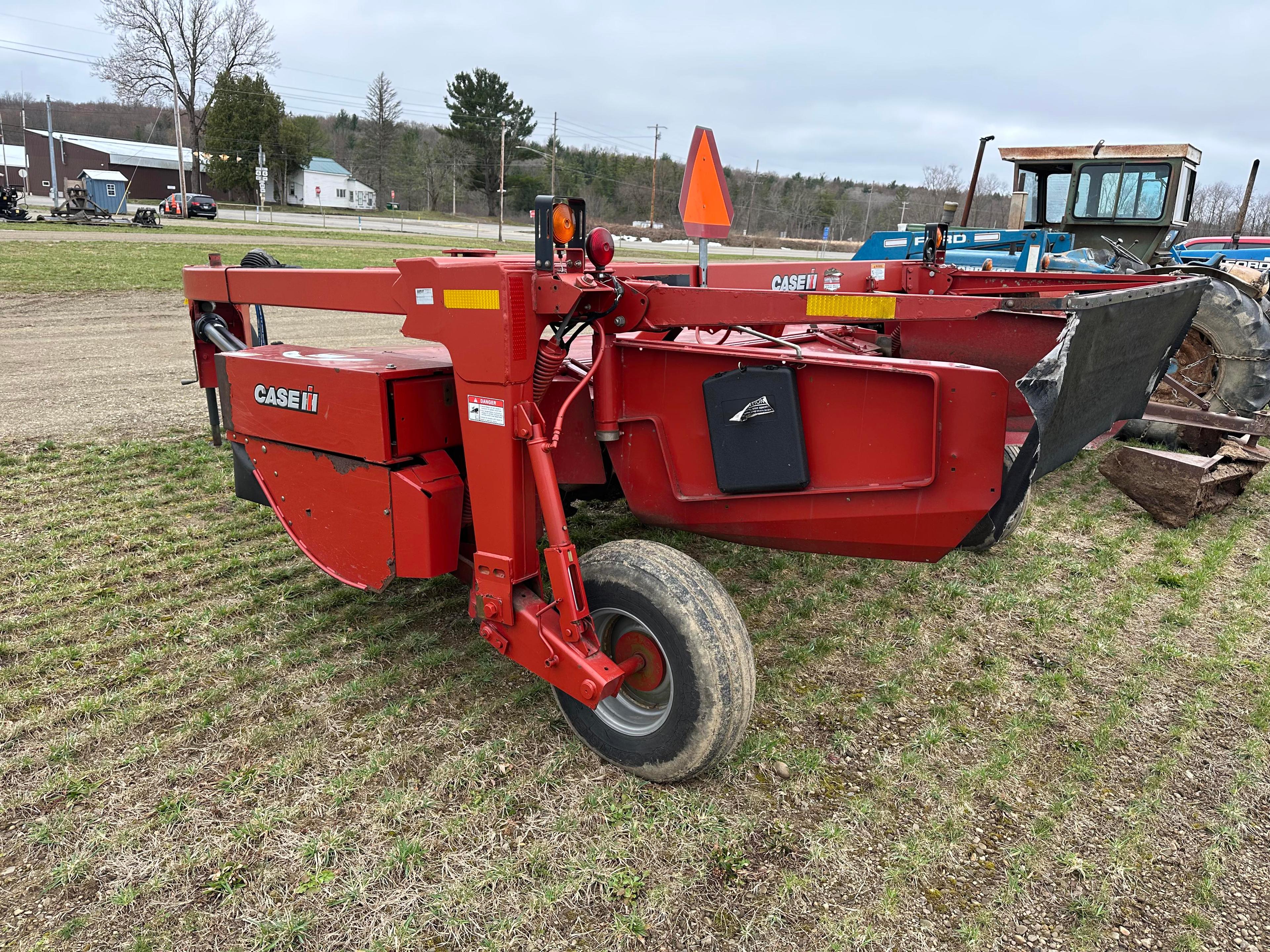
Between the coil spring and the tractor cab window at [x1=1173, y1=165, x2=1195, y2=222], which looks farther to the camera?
the tractor cab window at [x1=1173, y1=165, x2=1195, y2=222]

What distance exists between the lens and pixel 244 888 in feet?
7.41

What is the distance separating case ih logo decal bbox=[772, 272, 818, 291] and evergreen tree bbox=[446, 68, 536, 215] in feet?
187

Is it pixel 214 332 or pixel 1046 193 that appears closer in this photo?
pixel 214 332

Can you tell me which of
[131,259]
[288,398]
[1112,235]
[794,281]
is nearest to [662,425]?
[288,398]

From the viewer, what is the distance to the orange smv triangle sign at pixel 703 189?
358 centimetres

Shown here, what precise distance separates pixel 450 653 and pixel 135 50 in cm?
5537

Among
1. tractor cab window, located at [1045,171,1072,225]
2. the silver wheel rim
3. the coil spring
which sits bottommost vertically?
the silver wheel rim

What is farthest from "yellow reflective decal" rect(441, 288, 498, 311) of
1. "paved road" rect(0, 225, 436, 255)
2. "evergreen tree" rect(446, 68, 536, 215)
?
"evergreen tree" rect(446, 68, 536, 215)

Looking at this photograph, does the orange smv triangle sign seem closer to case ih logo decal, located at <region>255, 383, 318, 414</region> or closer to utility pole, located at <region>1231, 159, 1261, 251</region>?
case ih logo decal, located at <region>255, 383, 318, 414</region>

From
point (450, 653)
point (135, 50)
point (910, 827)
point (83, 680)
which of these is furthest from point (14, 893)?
point (135, 50)

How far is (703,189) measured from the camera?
3588mm

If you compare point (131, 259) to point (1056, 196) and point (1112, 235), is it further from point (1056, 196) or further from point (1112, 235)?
point (1112, 235)

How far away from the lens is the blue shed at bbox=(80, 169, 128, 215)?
36031 mm

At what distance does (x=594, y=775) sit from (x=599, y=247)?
5.64 ft
